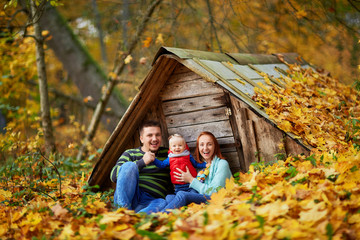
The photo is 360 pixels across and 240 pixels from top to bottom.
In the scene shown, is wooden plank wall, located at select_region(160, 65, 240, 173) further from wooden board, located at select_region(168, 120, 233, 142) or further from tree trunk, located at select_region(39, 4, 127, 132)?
tree trunk, located at select_region(39, 4, 127, 132)

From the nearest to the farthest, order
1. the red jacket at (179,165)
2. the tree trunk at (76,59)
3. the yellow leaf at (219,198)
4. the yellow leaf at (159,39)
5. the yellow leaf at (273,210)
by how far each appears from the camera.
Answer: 1. the yellow leaf at (273,210)
2. the yellow leaf at (219,198)
3. the red jacket at (179,165)
4. the yellow leaf at (159,39)
5. the tree trunk at (76,59)

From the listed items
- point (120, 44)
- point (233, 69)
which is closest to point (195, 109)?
point (233, 69)

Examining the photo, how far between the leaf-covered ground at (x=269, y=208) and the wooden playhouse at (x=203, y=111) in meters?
0.24

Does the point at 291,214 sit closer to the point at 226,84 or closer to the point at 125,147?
the point at 226,84

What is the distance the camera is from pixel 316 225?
241 cm

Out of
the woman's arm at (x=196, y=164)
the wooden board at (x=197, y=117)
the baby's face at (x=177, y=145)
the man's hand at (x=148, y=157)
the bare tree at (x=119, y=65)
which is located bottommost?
the woman's arm at (x=196, y=164)

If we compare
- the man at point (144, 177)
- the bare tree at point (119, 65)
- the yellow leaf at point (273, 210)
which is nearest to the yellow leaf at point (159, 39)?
the bare tree at point (119, 65)

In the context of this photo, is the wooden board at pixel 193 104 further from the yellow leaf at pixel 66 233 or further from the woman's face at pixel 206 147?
the yellow leaf at pixel 66 233

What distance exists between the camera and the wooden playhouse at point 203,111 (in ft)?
14.0

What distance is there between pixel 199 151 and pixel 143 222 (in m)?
2.06

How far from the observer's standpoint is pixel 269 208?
258 centimetres

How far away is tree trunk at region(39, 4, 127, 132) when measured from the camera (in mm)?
10336

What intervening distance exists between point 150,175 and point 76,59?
703 centimetres

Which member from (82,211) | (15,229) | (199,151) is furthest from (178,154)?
(15,229)
